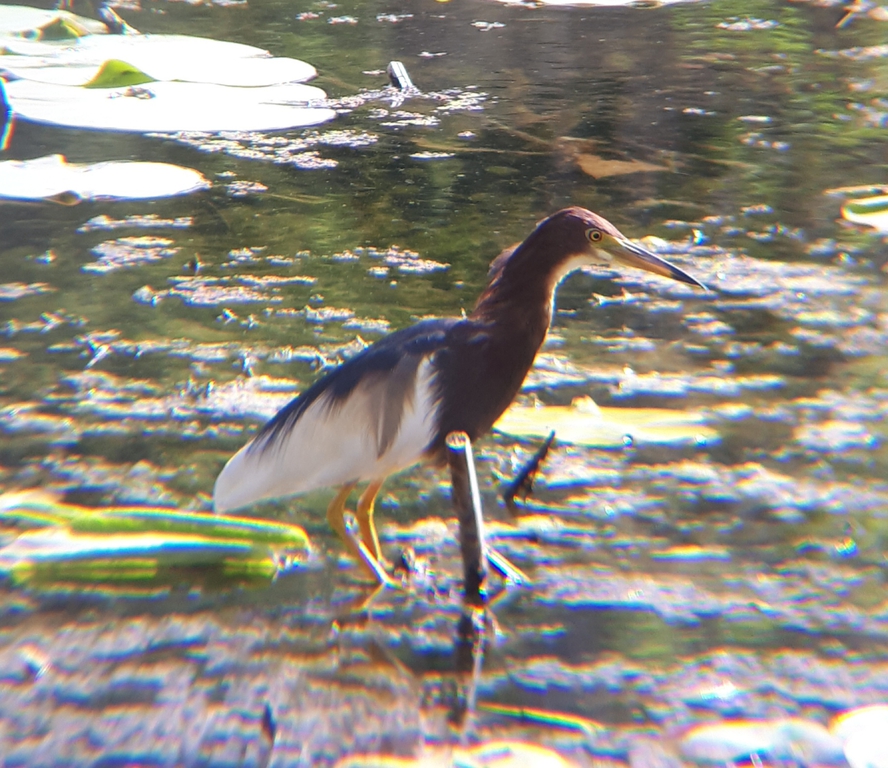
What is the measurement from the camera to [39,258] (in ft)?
12.7

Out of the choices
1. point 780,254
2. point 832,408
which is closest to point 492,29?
point 780,254

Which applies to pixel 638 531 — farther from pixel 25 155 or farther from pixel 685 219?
pixel 25 155

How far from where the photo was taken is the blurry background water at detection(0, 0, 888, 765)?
1.93m

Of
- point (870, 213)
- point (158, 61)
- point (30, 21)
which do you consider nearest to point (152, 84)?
point (158, 61)

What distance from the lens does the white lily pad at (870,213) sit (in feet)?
13.2

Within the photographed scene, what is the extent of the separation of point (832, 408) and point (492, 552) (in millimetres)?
1156

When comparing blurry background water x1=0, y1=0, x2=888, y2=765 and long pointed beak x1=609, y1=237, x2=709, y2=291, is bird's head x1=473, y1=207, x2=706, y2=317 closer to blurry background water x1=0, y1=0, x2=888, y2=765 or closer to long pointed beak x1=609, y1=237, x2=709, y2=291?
long pointed beak x1=609, y1=237, x2=709, y2=291

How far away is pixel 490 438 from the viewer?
2791 millimetres

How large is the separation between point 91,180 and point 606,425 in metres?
2.81

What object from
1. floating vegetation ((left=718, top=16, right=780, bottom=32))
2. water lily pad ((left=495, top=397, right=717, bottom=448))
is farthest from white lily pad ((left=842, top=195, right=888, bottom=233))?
floating vegetation ((left=718, top=16, right=780, bottom=32))

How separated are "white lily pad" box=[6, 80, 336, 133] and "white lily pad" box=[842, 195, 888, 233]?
2.72 meters

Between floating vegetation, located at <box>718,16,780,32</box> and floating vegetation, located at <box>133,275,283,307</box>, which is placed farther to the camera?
floating vegetation, located at <box>718,16,780,32</box>

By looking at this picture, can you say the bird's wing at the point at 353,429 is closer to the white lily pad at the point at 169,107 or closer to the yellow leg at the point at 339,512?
the yellow leg at the point at 339,512

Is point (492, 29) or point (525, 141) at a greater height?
Result: point (525, 141)
